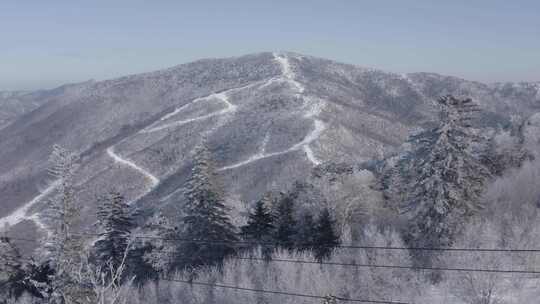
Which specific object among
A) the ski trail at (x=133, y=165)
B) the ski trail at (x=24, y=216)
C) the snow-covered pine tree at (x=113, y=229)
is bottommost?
the ski trail at (x=24, y=216)

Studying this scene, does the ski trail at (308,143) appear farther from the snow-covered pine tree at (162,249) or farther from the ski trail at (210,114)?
the snow-covered pine tree at (162,249)

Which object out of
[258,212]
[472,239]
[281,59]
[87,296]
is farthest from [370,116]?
[87,296]

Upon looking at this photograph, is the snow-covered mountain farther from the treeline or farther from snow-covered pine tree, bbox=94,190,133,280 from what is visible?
snow-covered pine tree, bbox=94,190,133,280

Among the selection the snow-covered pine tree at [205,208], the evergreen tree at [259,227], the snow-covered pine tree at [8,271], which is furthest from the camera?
the snow-covered pine tree at [8,271]

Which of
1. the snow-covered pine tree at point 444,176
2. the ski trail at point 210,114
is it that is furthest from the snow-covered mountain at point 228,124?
the snow-covered pine tree at point 444,176

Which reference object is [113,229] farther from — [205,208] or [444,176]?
[444,176]
